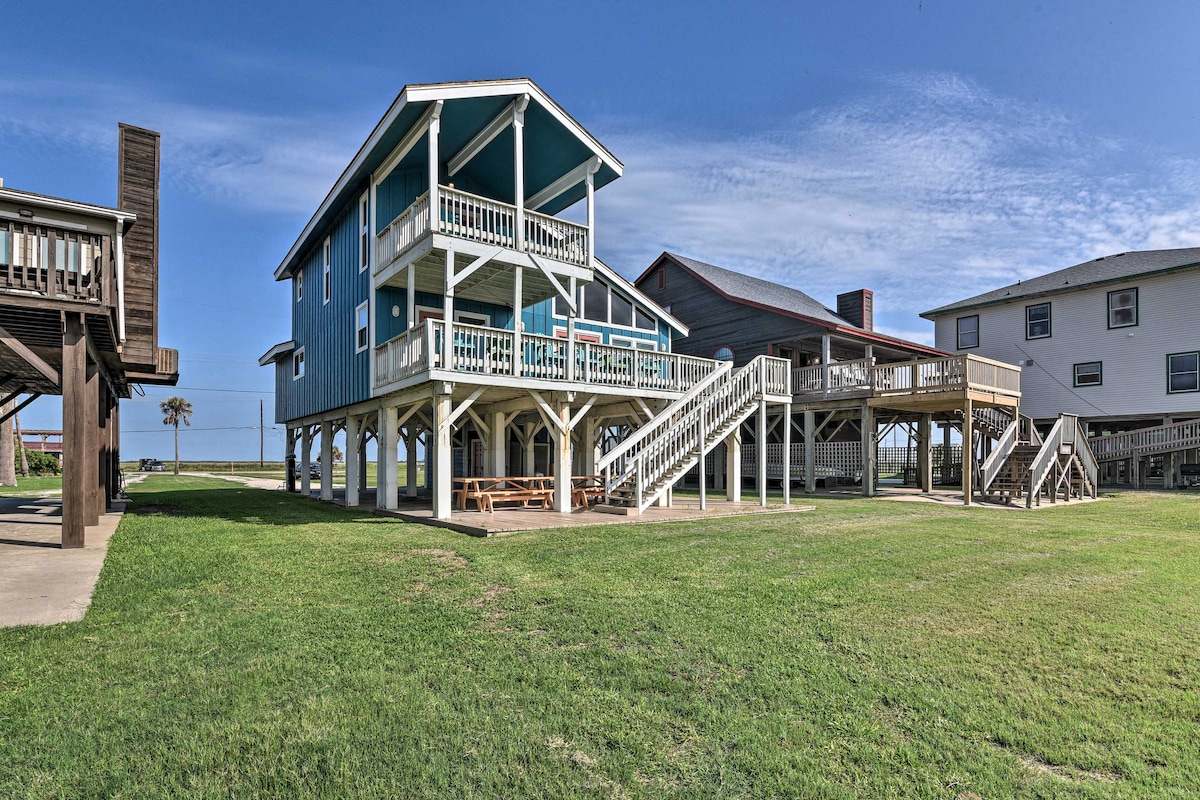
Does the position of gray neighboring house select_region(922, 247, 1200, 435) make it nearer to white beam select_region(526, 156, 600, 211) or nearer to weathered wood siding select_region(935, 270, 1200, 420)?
weathered wood siding select_region(935, 270, 1200, 420)

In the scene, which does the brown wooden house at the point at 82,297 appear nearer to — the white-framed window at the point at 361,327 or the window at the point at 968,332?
the white-framed window at the point at 361,327

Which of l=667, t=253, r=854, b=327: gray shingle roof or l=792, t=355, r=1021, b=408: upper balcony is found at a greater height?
l=667, t=253, r=854, b=327: gray shingle roof

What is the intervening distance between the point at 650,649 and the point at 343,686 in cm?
212

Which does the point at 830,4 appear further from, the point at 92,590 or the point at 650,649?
the point at 92,590

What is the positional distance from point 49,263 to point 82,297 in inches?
22.8

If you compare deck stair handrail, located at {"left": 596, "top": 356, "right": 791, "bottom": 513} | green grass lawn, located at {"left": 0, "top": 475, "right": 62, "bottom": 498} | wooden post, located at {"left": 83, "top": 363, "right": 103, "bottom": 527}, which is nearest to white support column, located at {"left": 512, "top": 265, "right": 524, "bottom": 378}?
deck stair handrail, located at {"left": 596, "top": 356, "right": 791, "bottom": 513}

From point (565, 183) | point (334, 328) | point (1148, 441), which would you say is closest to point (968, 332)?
point (1148, 441)

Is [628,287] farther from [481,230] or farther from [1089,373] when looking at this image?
[1089,373]

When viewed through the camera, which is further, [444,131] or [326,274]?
[326,274]

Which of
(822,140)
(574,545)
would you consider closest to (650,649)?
(574,545)

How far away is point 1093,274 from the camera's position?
2736 cm

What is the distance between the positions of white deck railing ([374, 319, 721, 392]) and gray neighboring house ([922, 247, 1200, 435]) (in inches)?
785

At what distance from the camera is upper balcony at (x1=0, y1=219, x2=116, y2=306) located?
29.8 feet

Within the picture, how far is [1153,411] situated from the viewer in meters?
25.2
